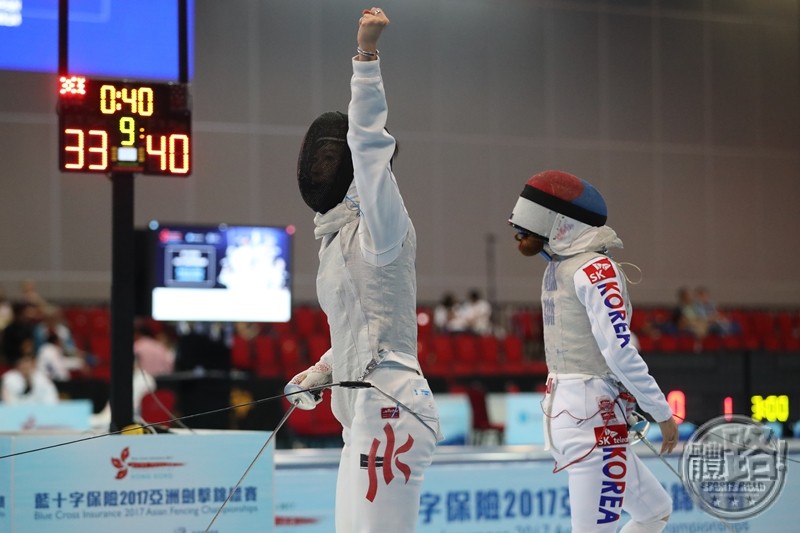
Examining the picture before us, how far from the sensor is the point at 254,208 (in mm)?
14453

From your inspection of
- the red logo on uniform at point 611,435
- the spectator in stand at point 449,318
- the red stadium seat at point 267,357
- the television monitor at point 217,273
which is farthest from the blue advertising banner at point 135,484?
the spectator in stand at point 449,318

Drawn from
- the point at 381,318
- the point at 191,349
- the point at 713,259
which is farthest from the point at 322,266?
the point at 713,259

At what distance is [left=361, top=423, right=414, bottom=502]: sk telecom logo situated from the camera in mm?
2402

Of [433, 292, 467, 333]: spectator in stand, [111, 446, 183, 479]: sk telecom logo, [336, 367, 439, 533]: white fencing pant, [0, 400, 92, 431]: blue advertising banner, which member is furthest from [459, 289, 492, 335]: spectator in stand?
[336, 367, 439, 533]: white fencing pant

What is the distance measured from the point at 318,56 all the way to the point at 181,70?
33.7 feet

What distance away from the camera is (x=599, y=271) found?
317 cm

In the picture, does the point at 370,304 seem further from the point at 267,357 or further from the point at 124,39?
the point at 267,357

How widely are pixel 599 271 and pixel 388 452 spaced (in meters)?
1.10

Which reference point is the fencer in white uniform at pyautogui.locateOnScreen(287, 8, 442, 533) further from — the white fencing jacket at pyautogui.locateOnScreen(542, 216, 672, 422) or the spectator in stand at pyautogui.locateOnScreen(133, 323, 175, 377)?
the spectator in stand at pyautogui.locateOnScreen(133, 323, 175, 377)

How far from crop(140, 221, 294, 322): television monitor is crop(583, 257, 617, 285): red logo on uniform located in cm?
513

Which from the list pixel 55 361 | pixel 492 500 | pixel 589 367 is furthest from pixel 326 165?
pixel 55 361

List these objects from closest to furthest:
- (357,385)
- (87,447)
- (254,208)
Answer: (357,385)
(87,447)
(254,208)

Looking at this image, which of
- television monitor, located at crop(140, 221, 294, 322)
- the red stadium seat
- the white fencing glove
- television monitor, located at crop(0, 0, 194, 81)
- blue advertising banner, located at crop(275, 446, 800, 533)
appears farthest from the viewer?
the red stadium seat

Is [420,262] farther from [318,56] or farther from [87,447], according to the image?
[87,447]
